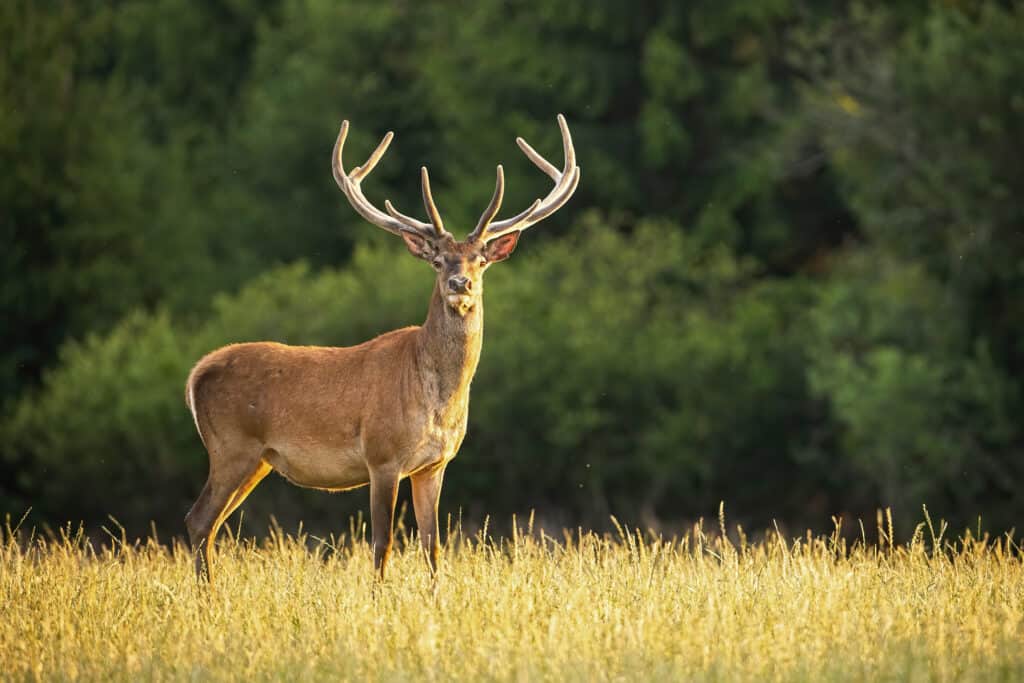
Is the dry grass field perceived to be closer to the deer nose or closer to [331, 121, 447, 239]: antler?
the deer nose

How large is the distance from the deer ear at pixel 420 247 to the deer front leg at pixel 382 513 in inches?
45.8

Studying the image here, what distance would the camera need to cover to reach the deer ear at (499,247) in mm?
9789

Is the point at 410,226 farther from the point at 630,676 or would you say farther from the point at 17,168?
the point at 17,168

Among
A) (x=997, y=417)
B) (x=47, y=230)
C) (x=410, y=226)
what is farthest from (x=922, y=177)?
(x=410, y=226)

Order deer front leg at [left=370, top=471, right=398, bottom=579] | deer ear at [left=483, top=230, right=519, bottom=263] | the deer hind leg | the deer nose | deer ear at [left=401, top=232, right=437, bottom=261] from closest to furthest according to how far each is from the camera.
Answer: the deer nose → deer front leg at [left=370, top=471, right=398, bottom=579] → deer ear at [left=401, top=232, right=437, bottom=261] → deer ear at [left=483, top=230, right=519, bottom=263] → the deer hind leg

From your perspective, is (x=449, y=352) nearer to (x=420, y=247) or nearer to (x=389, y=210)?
(x=420, y=247)

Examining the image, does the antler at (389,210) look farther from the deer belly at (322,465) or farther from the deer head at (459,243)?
the deer belly at (322,465)

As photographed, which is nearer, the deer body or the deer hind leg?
the deer body

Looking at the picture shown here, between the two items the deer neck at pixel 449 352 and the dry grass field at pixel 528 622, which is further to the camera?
the deer neck at pixel 449 352

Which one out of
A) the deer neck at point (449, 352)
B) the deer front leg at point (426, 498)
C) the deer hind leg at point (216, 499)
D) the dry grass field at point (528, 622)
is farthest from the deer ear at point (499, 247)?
the deer hind leg at point (216, 499)

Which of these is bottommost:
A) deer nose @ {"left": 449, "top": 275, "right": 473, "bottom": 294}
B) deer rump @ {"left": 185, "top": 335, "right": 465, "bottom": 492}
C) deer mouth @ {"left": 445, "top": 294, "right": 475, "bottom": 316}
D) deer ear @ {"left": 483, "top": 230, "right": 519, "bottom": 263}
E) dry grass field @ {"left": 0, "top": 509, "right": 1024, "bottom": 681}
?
dry grass field @ {"left": 0, "top": 509, "right": 1024, "bottom": 681}

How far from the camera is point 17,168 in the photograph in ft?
94.7

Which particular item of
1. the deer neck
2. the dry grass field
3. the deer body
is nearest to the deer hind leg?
the deer body

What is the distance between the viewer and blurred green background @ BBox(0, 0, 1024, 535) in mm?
23578
